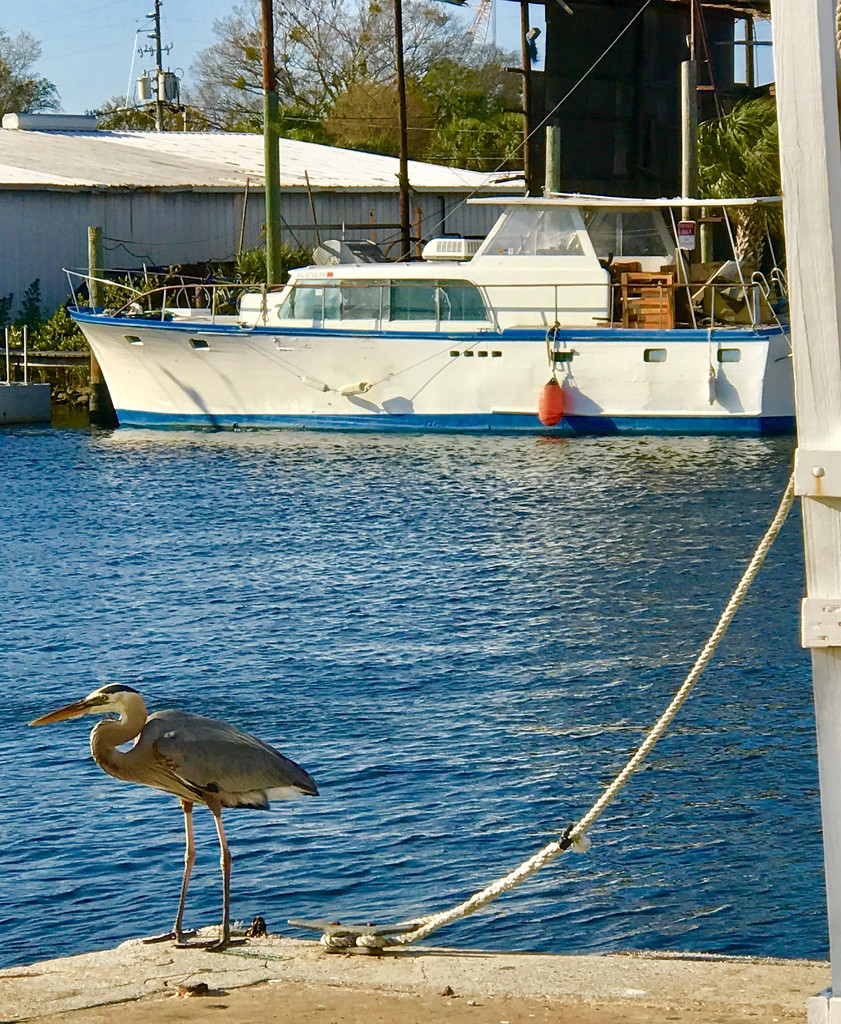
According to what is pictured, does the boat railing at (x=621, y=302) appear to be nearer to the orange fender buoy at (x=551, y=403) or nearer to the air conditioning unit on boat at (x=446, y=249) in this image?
the air conditioning unit on boat at (x=446, y=249)

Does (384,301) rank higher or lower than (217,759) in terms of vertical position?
higher

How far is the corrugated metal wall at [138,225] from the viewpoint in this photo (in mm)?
40125

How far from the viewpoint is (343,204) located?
4453cm

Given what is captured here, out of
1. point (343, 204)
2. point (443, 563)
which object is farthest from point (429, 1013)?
point (343, 204)

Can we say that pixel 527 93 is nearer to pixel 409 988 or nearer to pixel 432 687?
pixel 432 687

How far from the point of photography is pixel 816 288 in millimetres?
4289

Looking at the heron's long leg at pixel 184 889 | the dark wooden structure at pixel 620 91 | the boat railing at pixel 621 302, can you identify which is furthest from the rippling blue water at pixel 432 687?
the dark wooden structure at pixel 620 91

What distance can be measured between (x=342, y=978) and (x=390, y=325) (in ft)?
80.3

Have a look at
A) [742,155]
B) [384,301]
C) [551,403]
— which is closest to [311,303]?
[384,301]

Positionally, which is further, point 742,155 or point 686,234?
point 742,155

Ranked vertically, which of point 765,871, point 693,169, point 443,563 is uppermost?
point 693,169

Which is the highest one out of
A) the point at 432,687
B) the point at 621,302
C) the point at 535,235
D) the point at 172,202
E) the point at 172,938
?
the point at 172,202

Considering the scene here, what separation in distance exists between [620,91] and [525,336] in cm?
1511

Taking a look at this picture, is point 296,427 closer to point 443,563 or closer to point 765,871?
point 443,563
